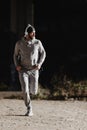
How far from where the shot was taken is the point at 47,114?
11.6 m

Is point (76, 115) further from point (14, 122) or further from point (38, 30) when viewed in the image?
point (38, 30)

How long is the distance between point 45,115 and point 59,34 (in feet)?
22.0

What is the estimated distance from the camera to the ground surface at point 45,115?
1009 centimetres

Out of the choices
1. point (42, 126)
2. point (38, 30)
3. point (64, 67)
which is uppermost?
point (38, 30)

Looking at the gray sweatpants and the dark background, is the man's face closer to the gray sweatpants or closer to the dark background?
the gray sweatpants

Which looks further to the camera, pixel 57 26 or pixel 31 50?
pixel 57 26

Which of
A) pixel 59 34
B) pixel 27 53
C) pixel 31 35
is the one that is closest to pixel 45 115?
pixel 27 53

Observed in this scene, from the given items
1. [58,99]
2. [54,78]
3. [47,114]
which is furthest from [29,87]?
[54,78]

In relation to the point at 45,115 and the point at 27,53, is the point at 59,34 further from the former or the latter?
the point at 27,53

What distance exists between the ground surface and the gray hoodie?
3.45 ft

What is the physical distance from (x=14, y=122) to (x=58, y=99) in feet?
13.3

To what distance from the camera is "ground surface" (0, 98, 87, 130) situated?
1009 cm

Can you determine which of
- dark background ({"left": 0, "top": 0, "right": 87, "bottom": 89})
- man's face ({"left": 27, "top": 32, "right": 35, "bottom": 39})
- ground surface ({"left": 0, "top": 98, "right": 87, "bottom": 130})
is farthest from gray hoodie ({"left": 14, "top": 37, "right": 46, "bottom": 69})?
dark background ({"left": 0, "top": 0, "right": 87, "bottom": 89})

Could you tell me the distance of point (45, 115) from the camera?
11391mm
